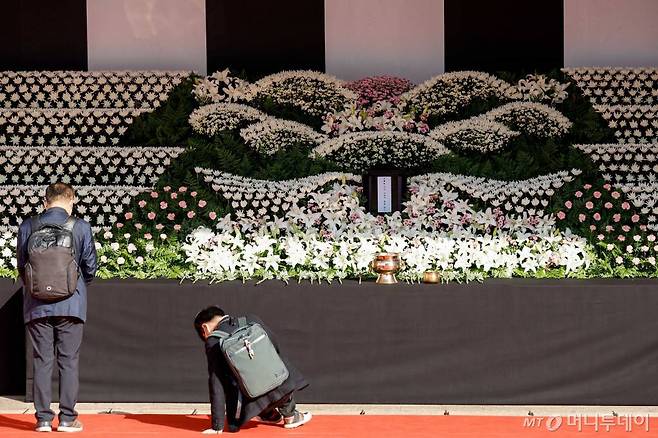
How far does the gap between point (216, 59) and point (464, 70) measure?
2.52 metres

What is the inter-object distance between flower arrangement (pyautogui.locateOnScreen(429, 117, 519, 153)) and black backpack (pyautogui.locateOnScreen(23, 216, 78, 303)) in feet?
16.4

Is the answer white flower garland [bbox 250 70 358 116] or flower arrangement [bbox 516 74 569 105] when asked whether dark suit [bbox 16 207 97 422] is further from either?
flower arrangement [bbox 516 74 569 105]

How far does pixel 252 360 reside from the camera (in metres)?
5.28

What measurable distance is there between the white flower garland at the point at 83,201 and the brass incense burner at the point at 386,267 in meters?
3.20

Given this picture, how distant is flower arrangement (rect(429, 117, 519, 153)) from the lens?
31.9ft

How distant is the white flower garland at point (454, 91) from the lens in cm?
1033

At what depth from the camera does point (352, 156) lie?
9375mm

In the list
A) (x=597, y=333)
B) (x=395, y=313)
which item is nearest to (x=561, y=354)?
(x=597, y=333)

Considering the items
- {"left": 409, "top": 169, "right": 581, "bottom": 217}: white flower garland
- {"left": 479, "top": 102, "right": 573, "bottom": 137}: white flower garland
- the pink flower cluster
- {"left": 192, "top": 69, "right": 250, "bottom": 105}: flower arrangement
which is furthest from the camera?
{"left": 192, "top": 69, "right": 250, "bottom": 105}: flower arrangement

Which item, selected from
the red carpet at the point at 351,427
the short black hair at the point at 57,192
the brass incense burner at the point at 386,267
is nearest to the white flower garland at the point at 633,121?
the brass incense burner at the point at 386,267

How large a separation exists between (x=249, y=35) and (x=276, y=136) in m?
1.76

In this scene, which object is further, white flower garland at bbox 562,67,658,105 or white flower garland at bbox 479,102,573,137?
white flower garland at bbox 562,67,658,105

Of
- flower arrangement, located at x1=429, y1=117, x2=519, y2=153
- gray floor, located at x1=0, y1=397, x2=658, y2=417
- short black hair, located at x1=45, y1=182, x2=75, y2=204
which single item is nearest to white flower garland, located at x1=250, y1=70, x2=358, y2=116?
flower arrangement, located at x1=429, y1=117, x2=519, y2=153

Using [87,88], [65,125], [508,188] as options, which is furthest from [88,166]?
[508,188]
